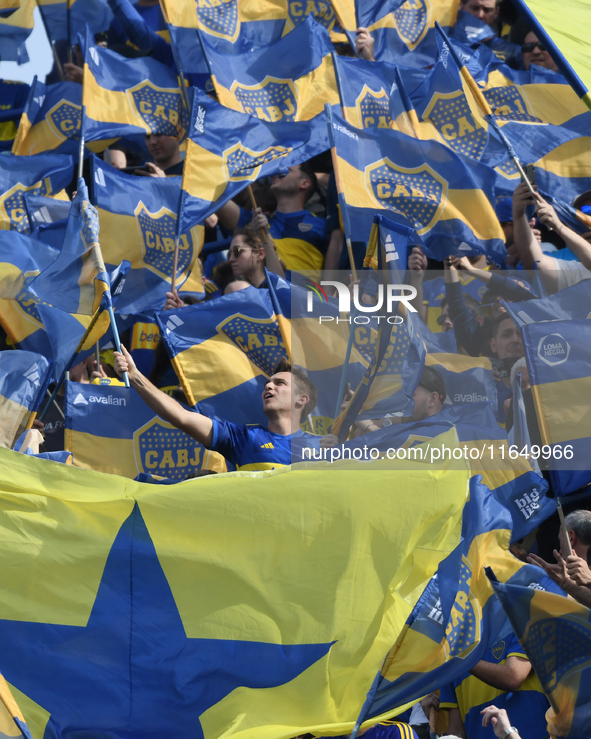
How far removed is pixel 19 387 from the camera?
6.56 metres

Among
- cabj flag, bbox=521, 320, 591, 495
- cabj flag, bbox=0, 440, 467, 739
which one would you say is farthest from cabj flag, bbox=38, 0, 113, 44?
cabj flag, bbox=0, 440, 467, 739

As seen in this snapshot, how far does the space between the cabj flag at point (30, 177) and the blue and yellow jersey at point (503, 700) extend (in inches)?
223

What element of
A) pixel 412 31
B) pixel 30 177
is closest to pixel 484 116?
pixel 412 31

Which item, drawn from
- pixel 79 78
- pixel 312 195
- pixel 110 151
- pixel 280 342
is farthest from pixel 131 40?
pixel 280 342

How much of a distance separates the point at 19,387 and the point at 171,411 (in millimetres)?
934

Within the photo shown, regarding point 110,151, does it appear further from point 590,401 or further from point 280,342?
point 590,401

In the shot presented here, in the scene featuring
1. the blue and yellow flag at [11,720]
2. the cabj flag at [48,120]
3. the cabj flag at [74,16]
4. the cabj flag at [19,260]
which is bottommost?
the cabj flag at [48,120]

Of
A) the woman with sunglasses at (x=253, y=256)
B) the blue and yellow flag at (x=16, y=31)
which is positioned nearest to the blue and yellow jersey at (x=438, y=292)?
the woman with sunglasses at (x=253, y=256)

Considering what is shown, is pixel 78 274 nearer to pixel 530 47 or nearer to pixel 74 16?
pixel 74 16

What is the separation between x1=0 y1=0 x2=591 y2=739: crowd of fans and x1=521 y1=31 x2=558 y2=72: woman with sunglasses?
13 mm

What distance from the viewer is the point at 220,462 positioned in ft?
24.4

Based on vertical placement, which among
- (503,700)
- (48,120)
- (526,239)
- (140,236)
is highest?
(526,239)

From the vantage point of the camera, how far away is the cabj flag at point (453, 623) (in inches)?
179

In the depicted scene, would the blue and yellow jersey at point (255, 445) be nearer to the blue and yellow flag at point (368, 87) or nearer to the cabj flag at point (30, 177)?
the blue and yellow flag at point (368, 87)
